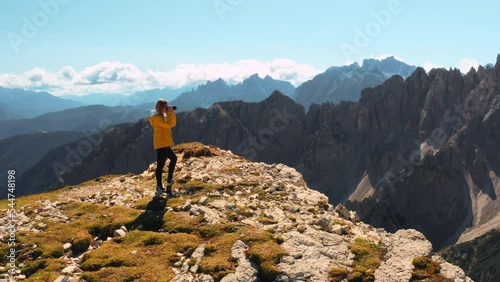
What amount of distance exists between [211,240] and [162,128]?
9.20 meters

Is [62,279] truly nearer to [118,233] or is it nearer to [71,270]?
[71,270]

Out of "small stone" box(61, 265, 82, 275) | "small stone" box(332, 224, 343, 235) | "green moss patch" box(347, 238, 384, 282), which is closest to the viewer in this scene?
"green moss patch" box(347, 238, 384, 282)

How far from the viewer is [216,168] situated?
3114 centimetres

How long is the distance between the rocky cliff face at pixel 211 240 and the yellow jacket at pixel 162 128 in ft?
11.5

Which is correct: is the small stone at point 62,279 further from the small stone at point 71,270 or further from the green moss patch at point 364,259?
the green moss patch at point 364,259

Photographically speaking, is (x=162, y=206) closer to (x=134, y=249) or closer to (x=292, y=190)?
(x=134, y=249)

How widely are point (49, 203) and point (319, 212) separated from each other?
1729cm

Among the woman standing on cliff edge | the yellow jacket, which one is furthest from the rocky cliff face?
the yellow jacket

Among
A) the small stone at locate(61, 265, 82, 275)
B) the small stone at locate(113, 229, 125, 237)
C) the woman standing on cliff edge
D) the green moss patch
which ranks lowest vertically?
the small stone at locate(61, 265, 82, 275)

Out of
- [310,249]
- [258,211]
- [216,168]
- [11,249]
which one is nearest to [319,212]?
[258,211]

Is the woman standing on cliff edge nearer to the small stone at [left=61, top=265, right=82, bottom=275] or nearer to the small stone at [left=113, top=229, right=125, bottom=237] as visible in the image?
the small stone at [left=113, top=229, right=125, bottom=237]

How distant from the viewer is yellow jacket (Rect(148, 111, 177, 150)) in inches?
888

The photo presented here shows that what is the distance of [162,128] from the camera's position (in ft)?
75.5

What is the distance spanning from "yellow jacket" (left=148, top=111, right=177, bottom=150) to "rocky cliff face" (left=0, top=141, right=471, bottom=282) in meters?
3.50
